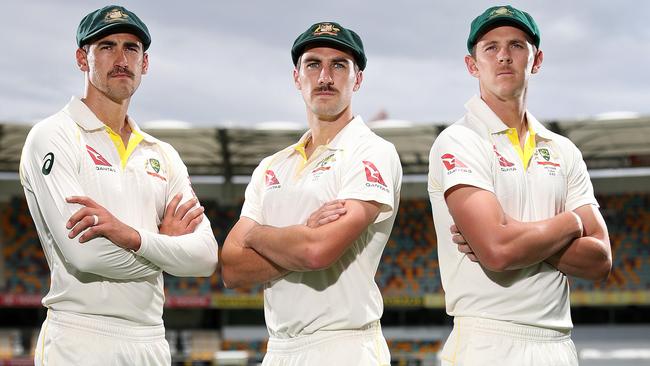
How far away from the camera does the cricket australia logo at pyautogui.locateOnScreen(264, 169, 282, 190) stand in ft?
13.4

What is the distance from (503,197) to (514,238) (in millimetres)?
280

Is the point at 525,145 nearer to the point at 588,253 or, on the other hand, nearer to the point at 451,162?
the point at 451,162

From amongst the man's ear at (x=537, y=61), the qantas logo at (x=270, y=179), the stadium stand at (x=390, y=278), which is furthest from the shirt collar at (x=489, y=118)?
the stadium stand at (x=390, y=278)

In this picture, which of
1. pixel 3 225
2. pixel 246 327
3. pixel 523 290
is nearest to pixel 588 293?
pixel 246 327

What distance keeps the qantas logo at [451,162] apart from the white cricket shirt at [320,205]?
30 centimetres

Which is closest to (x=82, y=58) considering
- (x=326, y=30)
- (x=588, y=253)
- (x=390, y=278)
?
(x=326, y=30)

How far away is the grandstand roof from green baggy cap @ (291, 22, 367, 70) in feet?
59.8

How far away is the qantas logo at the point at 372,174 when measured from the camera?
386 centimetres

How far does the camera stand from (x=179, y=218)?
163 inches

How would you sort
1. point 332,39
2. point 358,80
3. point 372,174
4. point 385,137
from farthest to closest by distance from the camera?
point 385,137 < point 358,80 < point 332,39 < point 372,174

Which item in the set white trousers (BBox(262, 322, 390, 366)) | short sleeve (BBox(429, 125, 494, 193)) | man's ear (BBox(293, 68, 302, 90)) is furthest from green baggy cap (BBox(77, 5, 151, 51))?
white trousers (BBox(262, 322, 390, 366))

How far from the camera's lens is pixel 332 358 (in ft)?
12.5

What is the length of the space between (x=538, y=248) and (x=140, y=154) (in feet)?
6.90

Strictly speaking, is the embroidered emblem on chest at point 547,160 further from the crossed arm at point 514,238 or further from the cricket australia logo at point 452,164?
the cricket australia logo at point 452,164
